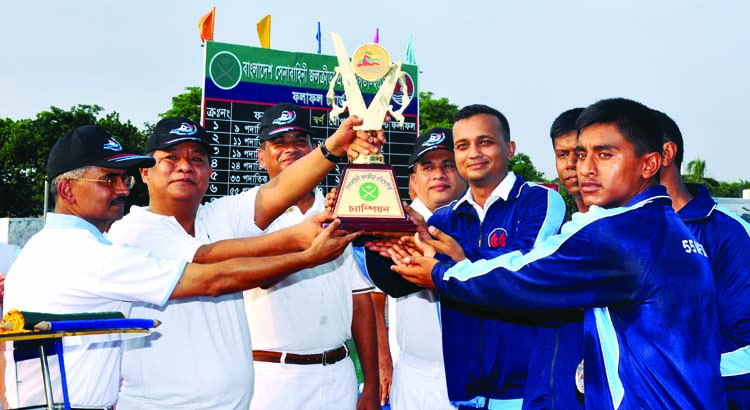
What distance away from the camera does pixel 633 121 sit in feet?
9.62

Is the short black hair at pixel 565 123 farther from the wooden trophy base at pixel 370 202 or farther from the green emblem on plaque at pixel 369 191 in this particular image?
the green emblem on plaque at pixel 369 191

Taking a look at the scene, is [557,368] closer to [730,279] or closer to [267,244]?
[730,279]

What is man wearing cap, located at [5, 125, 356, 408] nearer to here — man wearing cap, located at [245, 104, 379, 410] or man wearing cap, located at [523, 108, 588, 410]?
man wearing cap, located at [245, 104, 379, 410]

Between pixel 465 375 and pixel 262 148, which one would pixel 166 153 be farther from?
pixel 465 375

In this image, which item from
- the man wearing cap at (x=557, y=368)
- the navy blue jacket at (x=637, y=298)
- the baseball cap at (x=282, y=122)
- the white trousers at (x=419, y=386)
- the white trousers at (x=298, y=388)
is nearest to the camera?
the navy blue jacket at (x=637, y=298)

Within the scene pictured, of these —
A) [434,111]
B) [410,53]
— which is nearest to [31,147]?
[434,111]

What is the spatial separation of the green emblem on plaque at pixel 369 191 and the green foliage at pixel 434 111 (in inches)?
1544

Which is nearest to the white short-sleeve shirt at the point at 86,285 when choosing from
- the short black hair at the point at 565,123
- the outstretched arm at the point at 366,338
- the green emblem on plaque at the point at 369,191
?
the green emblem on plaque at the point at 369,191

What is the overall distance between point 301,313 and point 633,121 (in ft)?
7.96

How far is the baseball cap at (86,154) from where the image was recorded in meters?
3.44

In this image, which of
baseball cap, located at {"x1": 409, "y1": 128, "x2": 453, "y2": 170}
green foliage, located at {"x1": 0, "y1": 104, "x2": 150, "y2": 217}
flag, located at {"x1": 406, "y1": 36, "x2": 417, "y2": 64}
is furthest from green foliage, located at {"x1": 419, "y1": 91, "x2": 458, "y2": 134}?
baseball cap, located at {"x1": 409, "y1": 128, "x2": 453, "y2": 170}

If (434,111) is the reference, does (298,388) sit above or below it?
below

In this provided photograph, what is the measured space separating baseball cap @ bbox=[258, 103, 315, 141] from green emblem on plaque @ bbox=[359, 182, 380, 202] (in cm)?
168

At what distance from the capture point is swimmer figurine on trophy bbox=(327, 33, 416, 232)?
3.46m
